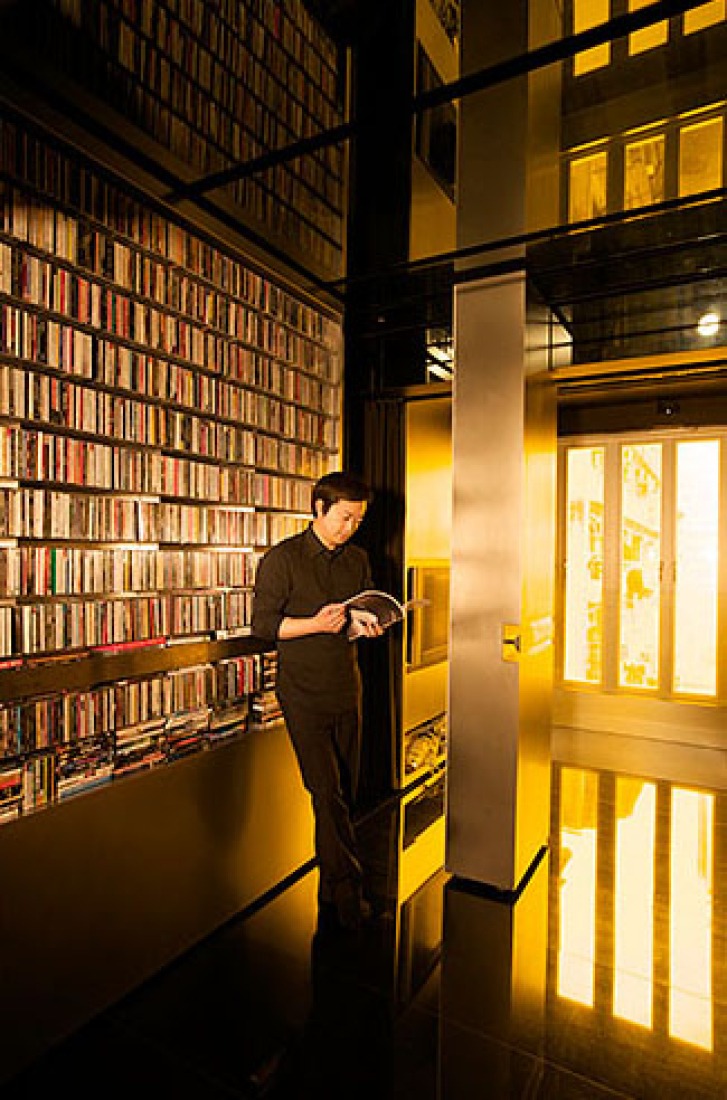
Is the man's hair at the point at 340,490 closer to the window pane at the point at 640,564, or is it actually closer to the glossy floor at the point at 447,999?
the glossy floor at the point at 447,999

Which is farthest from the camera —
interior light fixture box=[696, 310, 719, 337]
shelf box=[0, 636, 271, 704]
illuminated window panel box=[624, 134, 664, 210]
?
illuminated window panel box=[624, 134, 664, 210]

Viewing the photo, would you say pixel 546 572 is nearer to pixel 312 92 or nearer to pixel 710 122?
pixel 312 92

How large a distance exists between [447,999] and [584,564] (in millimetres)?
4512

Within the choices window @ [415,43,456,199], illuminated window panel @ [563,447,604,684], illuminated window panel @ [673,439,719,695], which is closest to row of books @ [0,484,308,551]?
window @ [415,43,456,199]

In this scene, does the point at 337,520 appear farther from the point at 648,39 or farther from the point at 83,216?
the point at 648,39

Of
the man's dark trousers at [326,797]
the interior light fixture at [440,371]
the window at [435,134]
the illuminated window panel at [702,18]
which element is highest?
the illuminated window panel at [702,18]

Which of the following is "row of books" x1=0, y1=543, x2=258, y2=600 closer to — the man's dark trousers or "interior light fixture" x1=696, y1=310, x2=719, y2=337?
the man's dark trousers

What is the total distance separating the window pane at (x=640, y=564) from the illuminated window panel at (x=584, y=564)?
0.20 meters

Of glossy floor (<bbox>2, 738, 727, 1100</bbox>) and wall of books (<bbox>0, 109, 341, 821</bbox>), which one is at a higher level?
wall of books (<bbox>0, 109, 341, 821</bbox>)

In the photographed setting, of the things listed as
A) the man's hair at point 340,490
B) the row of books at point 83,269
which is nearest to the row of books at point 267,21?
the row of books at point 83,269

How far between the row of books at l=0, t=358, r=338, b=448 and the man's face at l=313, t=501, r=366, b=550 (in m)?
0.47

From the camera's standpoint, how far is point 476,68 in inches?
115

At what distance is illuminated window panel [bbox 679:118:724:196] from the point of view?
4047 millimetres

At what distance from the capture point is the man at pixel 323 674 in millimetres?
2566
